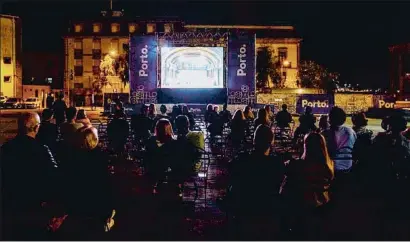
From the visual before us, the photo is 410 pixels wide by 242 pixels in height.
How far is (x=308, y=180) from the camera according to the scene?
17.7ft

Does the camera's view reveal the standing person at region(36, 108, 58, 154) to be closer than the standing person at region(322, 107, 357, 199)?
No

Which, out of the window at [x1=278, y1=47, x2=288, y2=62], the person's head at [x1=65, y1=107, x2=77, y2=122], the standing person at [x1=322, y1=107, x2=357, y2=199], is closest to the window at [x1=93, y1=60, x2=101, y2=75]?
the window at [x1=278, y1=47, x2=288, y2=62]

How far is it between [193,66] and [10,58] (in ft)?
147

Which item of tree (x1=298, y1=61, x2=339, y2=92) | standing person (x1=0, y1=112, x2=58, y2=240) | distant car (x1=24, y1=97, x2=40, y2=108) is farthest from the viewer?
tree (x1=298, y1=61, x2=339, y2=92)

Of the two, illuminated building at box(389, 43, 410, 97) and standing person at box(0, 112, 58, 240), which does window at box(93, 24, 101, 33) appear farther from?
standing person at box(0, 112, 58, 240)

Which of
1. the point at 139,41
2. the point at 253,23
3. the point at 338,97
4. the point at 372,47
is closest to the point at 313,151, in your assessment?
the point at 139,41

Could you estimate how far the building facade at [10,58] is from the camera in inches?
2598

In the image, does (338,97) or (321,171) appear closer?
(321,171)

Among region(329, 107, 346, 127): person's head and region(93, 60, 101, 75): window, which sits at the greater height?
region(93, 60, 101, 75): window

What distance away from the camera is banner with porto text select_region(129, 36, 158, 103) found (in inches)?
1119

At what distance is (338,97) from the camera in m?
33.1

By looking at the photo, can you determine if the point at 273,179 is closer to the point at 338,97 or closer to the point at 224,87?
the point at 224,87

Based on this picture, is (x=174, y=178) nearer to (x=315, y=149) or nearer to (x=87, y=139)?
(x=87, y=139)

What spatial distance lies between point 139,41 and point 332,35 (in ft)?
145
